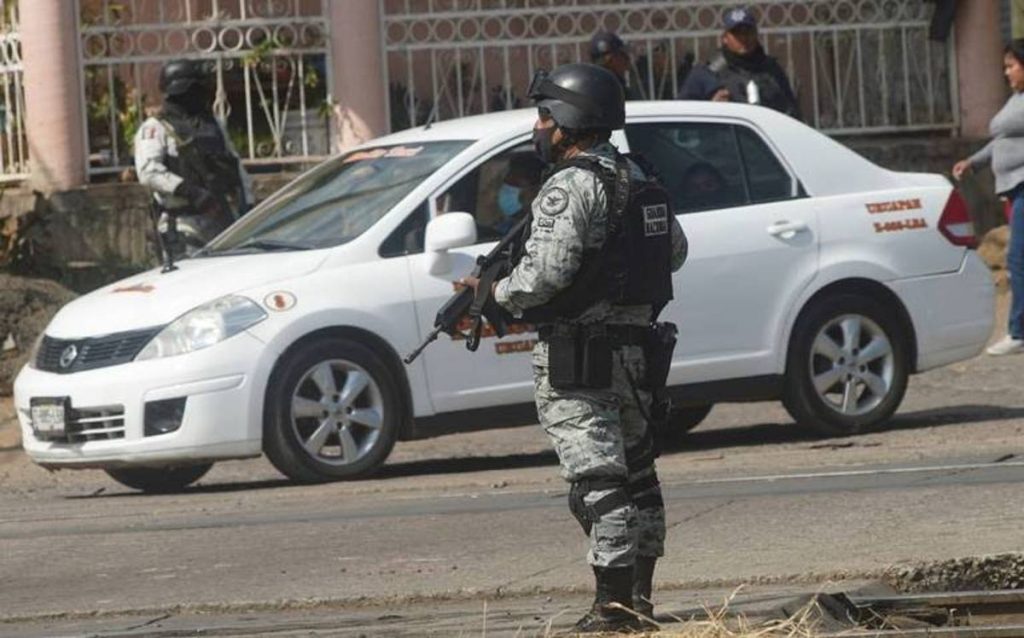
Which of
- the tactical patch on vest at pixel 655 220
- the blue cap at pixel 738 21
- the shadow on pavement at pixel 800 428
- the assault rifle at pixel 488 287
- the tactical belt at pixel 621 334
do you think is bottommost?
the shadow on pavement at pixel 800 428

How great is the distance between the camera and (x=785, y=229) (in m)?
11.3

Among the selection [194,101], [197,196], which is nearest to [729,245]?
[197,196]

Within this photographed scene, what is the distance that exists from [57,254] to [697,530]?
7.77 meters

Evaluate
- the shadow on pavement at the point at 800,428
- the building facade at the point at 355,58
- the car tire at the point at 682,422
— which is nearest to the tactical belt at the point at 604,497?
the shadow on pavement at the point at 800,428

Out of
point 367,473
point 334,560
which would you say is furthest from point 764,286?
point 334,560

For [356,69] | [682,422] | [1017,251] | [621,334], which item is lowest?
[682,422]

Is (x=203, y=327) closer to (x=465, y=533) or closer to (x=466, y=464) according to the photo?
(x=466, y=464)

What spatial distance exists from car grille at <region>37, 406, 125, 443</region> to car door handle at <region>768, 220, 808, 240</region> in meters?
3.17

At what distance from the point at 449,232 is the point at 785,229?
89.2 inches

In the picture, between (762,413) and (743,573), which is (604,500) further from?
(762,413)

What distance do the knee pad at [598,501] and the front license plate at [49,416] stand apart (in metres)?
4.62

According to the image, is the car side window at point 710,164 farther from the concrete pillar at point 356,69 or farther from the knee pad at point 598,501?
the knee pad at point 598,501

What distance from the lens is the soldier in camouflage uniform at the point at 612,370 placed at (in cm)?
641

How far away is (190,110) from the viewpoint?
1343 centimetres
